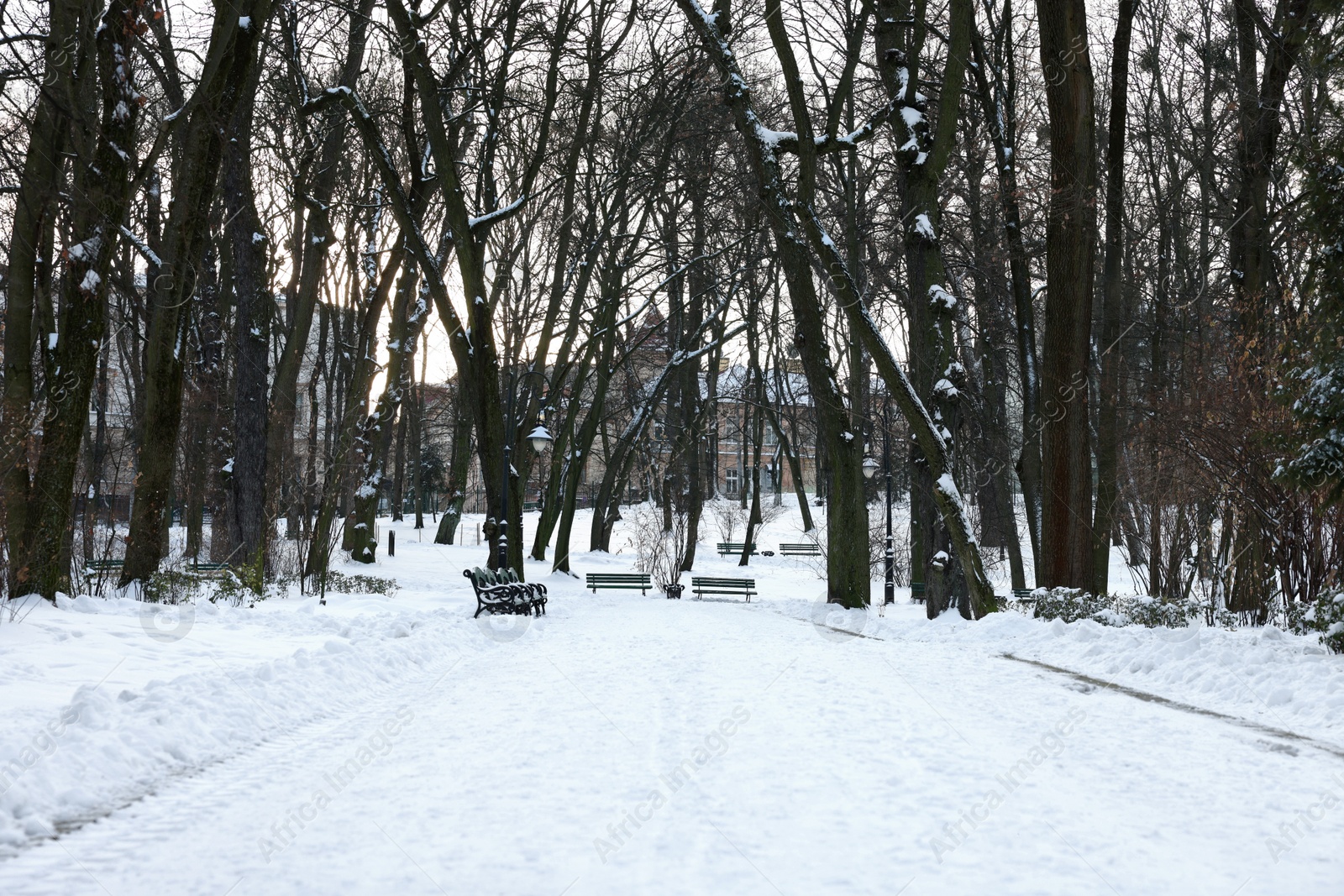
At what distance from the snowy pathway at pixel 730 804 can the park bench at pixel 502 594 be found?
7433 mm

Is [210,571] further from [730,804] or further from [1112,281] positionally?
[1112,281]

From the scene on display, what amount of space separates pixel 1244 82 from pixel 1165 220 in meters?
8.13

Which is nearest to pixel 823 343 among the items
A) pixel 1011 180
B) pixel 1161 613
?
pixel 1011 180

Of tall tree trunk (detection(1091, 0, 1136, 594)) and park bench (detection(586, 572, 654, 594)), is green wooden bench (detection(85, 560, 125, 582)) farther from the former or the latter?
tall tree trunk (detection(1091, 0, 1136, 594))

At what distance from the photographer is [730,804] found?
5.28 m

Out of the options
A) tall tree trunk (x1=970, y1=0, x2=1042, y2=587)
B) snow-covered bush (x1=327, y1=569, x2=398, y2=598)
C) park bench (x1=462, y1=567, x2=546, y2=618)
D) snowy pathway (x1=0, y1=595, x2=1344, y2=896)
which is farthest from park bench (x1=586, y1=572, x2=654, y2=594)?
snowy pathway (x1=0, y1=595, x2=1344, y2=896)

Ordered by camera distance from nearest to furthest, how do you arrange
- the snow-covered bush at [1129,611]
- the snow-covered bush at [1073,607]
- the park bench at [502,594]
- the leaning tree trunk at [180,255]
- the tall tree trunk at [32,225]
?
1. the tall tree trunk at [32,225]
2. the snow-covered bush at [1129,611]
3. the snow-covered bush at [1073,607]
4. the leaning tree trunk at [180,255]
5. the park bench at [502,594]

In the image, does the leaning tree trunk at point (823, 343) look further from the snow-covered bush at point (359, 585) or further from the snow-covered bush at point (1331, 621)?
the snow-covered bush at point (359, 585)

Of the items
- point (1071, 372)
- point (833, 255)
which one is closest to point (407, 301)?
point (833, 255)

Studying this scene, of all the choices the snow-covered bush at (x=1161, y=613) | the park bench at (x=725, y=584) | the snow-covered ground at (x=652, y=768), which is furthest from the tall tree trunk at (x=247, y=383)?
the snow-covered bush at (x=1161, y=613)

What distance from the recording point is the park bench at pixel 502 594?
16406 mm

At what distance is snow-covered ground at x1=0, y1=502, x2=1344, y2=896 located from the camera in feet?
Result: 14.2

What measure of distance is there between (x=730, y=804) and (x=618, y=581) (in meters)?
20.9

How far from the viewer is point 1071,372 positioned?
15.1 m
